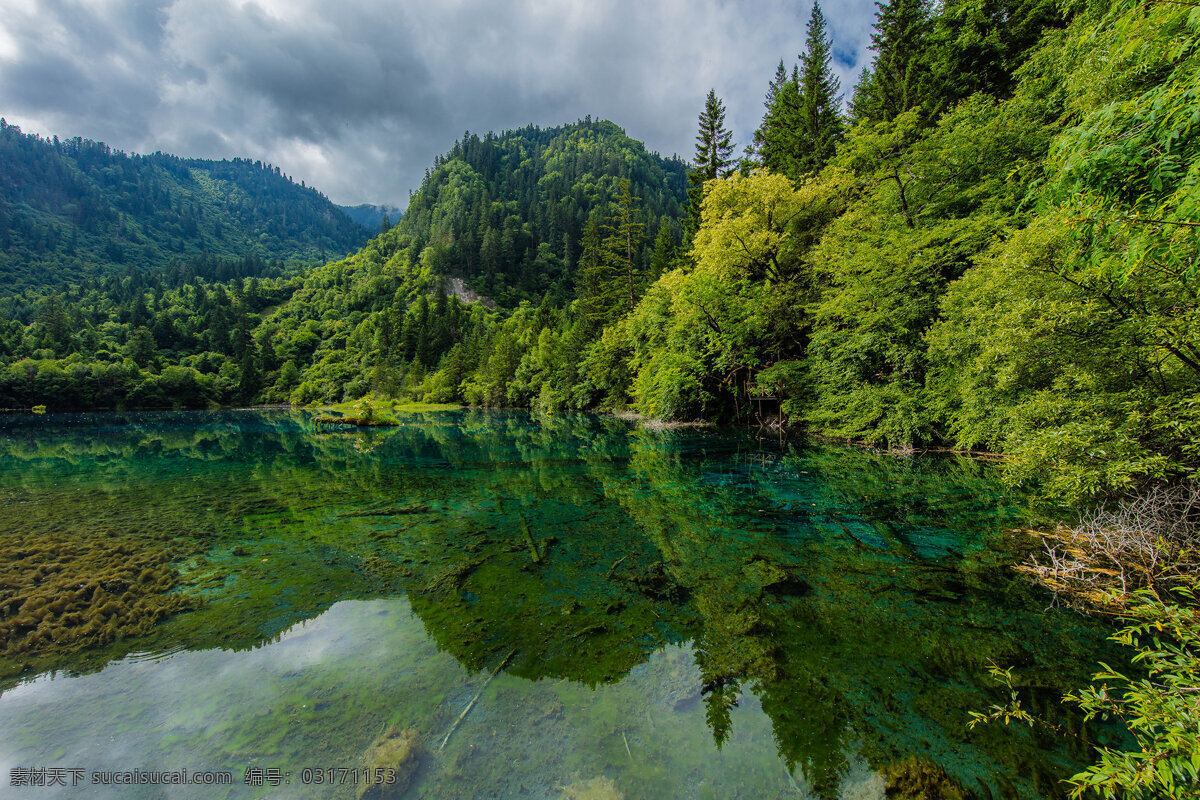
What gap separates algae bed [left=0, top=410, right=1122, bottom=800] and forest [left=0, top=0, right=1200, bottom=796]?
1258 millimetres

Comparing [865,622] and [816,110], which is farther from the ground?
[816,110]

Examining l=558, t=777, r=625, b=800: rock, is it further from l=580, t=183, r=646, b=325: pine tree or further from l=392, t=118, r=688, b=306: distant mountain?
l=392, t=118, r=688, b=306: distant mountain

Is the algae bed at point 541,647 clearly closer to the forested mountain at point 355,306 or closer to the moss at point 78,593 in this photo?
the moss at point 78,593

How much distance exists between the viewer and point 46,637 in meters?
5.38

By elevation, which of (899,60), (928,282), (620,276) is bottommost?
(928,282)

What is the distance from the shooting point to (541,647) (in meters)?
5.27

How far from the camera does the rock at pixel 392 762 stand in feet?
11.0

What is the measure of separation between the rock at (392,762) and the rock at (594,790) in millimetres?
1241

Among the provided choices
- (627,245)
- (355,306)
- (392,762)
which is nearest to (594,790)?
(392,762)

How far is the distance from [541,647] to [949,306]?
16.7 metres

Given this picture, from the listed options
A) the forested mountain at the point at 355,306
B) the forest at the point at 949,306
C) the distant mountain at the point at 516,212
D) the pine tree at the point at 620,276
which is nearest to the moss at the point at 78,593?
the forest at the point at 949,306

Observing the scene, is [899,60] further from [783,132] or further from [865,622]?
[865,622]

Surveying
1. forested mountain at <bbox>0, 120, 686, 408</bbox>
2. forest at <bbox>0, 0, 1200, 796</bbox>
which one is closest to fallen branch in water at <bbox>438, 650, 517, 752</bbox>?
forest at <bbox>0, 0, 1200, 796</bbox>

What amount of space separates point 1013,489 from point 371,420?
38.9m
